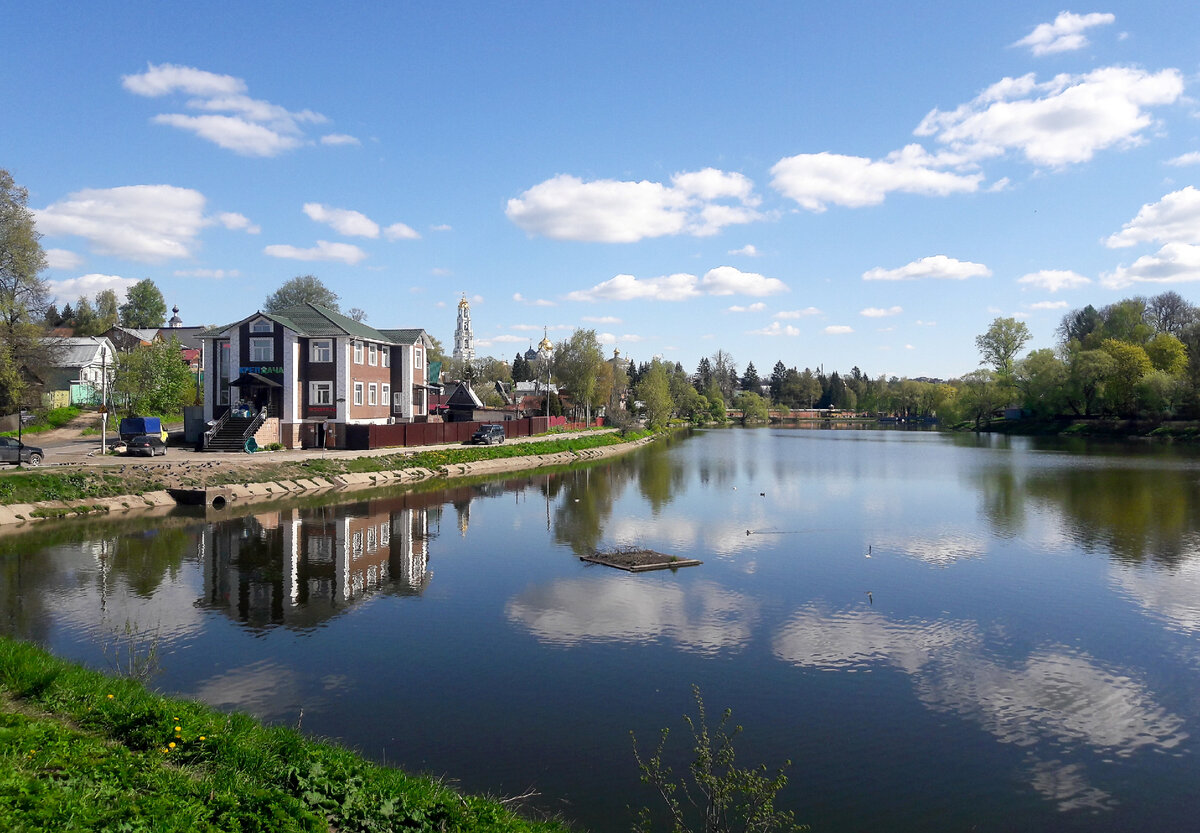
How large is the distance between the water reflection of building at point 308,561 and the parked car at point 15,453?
13.1m

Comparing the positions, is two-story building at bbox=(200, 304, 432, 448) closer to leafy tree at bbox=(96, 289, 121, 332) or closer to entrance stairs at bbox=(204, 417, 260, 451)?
entrance stairs at bbox=(204, 417, 260, 451)

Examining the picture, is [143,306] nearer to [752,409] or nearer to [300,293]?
[300,293]

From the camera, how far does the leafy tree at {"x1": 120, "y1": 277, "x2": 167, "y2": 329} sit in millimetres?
117312

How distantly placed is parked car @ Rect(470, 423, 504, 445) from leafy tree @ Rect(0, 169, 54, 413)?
26061mm

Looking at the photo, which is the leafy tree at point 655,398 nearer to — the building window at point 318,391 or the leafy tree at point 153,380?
the leafy tree at point 153,380

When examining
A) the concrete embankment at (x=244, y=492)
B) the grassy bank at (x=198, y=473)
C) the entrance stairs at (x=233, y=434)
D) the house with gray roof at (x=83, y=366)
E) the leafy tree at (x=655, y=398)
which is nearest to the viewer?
the concrete embankment at (x=244, y=492)

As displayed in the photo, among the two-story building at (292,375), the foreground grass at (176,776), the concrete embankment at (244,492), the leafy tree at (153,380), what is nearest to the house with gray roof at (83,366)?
the leafy tree at (153,380)

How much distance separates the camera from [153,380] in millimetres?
61000

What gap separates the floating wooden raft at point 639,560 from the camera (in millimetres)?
21547

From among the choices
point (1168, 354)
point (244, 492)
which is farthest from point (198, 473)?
point (1168, 354)

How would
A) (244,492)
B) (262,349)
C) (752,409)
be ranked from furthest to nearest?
(752,409), (262,349), (244,492)

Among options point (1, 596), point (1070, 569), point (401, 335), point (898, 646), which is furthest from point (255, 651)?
point (401, 335)

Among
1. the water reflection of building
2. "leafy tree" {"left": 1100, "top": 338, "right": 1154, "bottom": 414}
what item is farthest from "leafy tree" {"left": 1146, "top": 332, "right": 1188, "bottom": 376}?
the water reflection of building

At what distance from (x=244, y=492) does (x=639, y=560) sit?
20.4m
